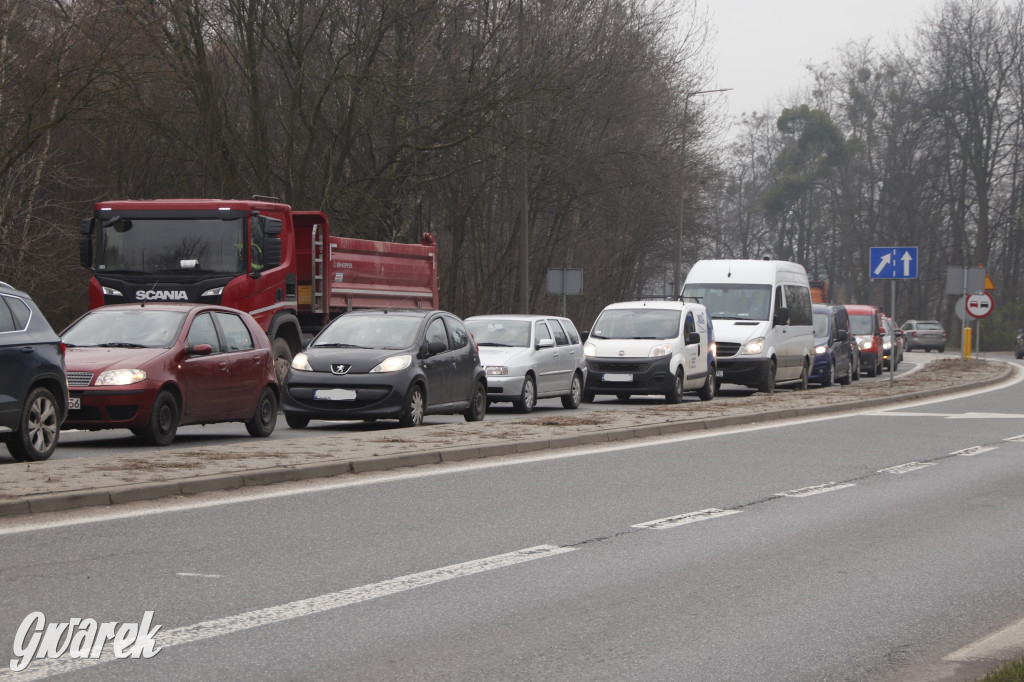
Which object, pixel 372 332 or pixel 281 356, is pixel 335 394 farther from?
pixel 281 356

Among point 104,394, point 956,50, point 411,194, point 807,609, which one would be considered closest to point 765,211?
point 956,50

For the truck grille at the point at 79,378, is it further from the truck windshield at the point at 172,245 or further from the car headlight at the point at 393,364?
the truck windshield at the point at 172,245

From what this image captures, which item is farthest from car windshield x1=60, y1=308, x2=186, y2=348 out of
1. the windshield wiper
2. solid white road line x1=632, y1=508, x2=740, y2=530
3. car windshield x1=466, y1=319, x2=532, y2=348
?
car windshield x1=466, y1=319, x2=532, y2=348

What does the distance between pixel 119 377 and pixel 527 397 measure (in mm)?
8760

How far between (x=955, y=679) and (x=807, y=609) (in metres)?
1.51

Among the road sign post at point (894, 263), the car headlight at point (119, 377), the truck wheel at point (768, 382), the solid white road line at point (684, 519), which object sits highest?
the road sign post at point (894, 263)

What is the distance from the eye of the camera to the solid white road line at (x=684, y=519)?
32.2ft

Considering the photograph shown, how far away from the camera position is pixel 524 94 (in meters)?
32.7

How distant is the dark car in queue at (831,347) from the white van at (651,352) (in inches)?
274

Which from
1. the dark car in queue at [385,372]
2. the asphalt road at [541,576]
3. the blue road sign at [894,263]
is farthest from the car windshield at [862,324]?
the asphalt road at [541,576]

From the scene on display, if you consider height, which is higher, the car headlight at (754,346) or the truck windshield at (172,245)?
the truck windshield at (172,245)

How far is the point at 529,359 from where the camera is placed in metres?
22.3

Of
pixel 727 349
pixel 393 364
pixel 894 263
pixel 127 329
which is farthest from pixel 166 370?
pixel 894 263

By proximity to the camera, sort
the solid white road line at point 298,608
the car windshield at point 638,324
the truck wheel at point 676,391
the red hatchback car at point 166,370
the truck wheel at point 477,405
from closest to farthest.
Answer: the solid white road line at point 298,608 < the red hatchback car at point 166,370 < the truck wheel at point 477,405 < the truck wheel at point 676,391 < the car windshield at point 638,324
